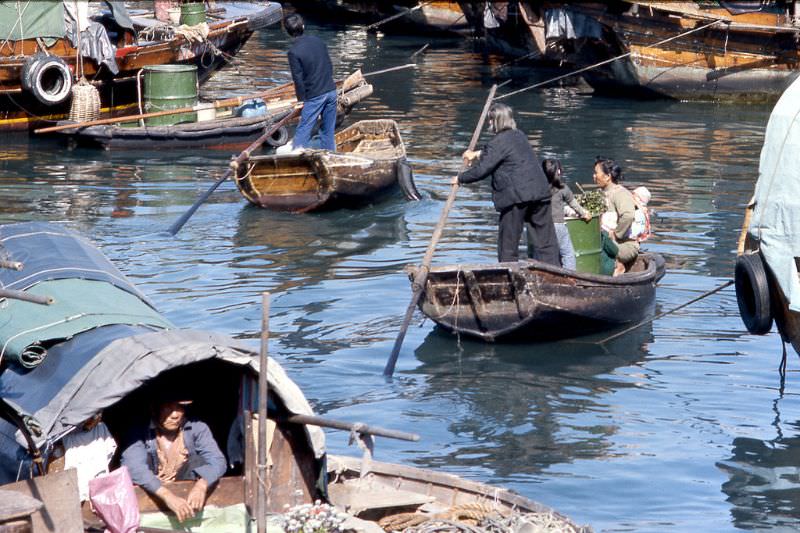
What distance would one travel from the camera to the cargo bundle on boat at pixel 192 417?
6.59 metres

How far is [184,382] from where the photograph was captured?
7.63m

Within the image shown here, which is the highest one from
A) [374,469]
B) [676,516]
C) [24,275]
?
[24,275]

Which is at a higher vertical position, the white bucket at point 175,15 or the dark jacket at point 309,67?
the white bucket at point 175,15

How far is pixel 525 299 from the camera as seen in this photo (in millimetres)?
10953

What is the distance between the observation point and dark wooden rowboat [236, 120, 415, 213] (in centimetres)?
1559

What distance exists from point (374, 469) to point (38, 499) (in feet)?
8.32

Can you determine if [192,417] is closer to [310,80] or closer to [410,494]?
[410,494]

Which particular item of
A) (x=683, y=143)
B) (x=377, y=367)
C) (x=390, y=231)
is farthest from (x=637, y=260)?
(x=683, y=143)

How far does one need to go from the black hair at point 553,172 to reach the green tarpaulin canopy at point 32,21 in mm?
11053

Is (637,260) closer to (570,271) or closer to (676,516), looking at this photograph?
(570,271)

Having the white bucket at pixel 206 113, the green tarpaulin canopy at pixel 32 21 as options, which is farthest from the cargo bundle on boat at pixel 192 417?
the green tarpaulin canopy at pixel 32 21

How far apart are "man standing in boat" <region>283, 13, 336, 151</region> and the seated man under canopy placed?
329 inches

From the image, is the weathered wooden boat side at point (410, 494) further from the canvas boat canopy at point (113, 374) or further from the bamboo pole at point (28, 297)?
the bamboo pole at point (28, 297)

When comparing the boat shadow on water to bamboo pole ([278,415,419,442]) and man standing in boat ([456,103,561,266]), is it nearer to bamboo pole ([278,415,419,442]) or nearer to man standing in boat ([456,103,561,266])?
man standing in boat ([456,103,561,266])
